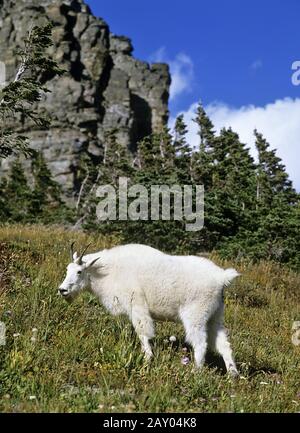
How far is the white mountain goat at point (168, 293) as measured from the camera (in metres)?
6.50

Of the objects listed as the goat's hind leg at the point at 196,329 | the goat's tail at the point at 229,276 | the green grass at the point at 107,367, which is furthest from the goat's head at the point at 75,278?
the goat's tail at the point at 229,276

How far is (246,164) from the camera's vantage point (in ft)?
162

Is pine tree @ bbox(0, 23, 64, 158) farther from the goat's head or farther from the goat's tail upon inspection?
the goat's tail

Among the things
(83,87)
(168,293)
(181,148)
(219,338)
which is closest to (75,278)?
(168,293)

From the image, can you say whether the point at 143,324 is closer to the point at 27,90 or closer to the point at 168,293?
the point at 168,293

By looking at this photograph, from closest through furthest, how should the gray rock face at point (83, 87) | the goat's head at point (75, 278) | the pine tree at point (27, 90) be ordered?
the goat's head at point (75, 278)
the pine tree at point (27, 90)
the gray rock face at point (83, 87)

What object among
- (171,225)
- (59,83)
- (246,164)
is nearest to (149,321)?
(171,225)

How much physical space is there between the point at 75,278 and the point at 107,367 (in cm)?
178

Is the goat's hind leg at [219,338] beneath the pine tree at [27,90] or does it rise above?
beneath

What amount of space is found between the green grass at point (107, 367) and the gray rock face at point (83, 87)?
62974 mm

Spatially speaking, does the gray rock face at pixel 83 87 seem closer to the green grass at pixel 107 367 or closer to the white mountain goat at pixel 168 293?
the green grass at pixel 107 367

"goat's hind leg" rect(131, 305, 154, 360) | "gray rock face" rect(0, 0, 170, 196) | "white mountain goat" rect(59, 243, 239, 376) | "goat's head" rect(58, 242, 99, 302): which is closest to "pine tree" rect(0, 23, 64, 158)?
"goat's head" rect(58, 242, 99, 302)

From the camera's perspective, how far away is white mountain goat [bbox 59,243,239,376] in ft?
21.3
